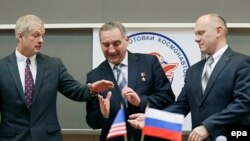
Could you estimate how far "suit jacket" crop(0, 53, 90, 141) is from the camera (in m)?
3.16

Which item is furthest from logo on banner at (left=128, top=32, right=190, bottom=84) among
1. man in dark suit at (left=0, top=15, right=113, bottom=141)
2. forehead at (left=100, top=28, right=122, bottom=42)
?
man in dark suit at (left=0, top=15, right=113, bottom=141)

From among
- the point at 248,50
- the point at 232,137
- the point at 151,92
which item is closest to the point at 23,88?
the point at 151,92

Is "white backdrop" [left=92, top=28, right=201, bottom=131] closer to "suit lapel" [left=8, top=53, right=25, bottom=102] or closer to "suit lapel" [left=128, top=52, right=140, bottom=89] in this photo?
"suit lapel" [left=128, top=52, right=140, bottom=89]

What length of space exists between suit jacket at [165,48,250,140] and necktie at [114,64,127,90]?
1.66 feet

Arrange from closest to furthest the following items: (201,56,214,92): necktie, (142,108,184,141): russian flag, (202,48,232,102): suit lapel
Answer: (142,108,184,141): russian flag < (202,48,232,102): suit lapel < (201,56,214,92): necktie

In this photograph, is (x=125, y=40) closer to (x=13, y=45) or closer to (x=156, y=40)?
(x=156, y=40)

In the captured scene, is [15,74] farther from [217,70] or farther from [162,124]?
[217,70]

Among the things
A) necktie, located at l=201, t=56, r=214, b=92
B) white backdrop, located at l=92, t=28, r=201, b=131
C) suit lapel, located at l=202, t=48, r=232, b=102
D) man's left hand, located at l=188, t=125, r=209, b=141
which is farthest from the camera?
white backdrop, located at l=92, t=28, r=201, b=131

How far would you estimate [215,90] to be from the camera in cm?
301

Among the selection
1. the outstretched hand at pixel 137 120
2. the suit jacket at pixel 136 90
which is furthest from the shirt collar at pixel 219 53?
the outstretched hand at pixel 137 120

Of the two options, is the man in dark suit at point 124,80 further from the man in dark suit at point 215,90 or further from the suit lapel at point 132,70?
the man in dark suit at point 215,90

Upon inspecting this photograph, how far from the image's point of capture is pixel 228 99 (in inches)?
118

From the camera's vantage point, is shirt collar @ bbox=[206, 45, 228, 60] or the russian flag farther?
shirt collar @ bbox=[206, 45, 228, 60]

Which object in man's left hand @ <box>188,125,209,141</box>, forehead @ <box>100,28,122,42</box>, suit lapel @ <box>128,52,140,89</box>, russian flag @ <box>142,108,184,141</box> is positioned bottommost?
man's left hand @ <box>188,125,209,141</box>
